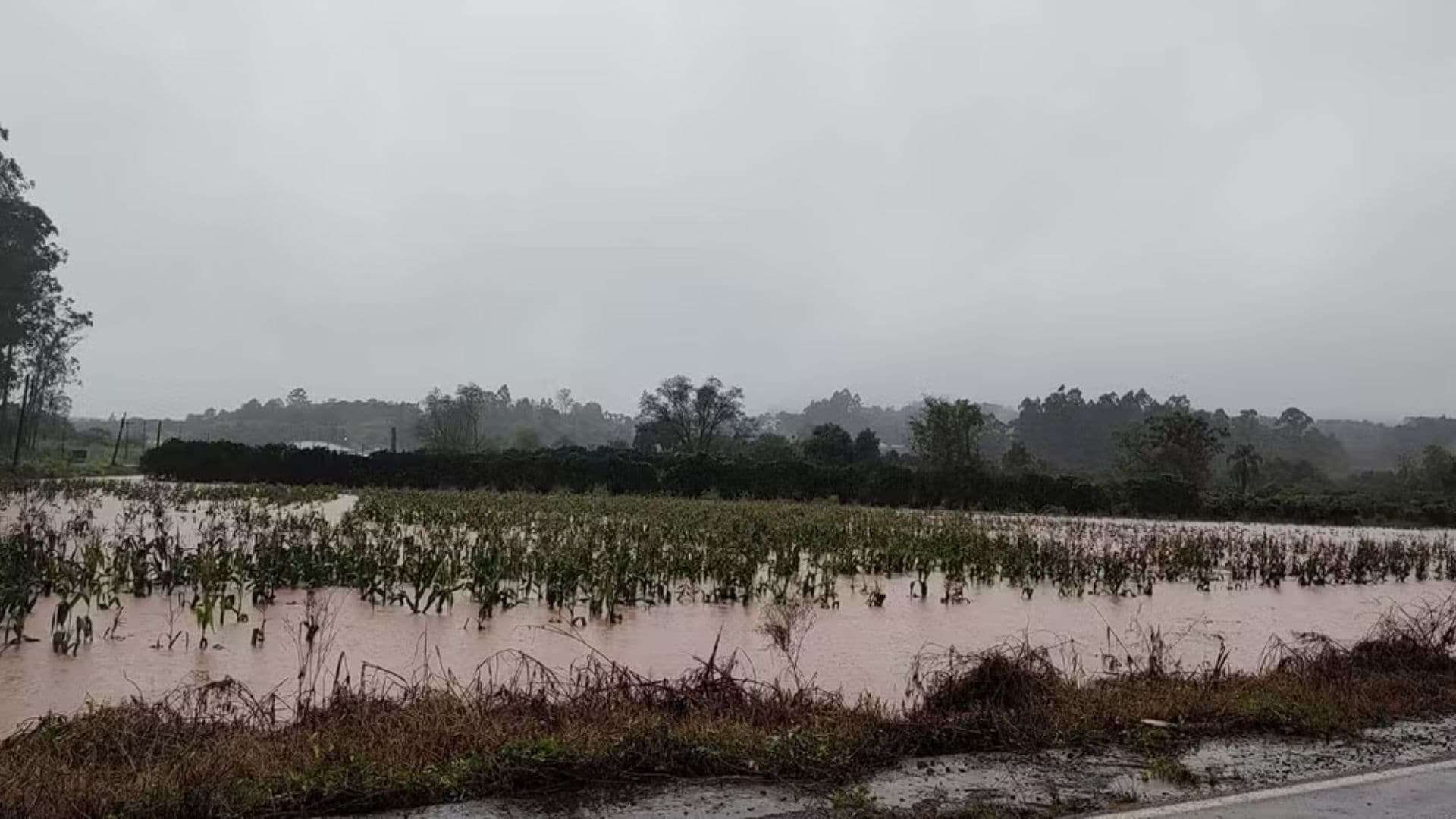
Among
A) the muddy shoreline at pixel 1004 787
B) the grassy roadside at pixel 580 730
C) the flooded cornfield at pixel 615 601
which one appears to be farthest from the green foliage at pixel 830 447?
the muddy shoreline at pixel 1004 787

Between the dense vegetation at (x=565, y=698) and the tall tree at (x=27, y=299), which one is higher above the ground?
the tall tree at (x=27, y=299)

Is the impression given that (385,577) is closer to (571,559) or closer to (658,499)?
(571,559)

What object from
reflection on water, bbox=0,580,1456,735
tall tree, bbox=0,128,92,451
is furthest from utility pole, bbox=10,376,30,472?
reflection on water, bbox=0,580,1456,735

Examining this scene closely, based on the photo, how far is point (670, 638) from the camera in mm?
8477

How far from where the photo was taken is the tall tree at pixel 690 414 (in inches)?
2376

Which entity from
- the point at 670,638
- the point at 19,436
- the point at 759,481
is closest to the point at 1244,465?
the point at 759,481

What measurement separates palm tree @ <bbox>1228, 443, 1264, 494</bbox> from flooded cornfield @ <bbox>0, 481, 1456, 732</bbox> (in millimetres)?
30701

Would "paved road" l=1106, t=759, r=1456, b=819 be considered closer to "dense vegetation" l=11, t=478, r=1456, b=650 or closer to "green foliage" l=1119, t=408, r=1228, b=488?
"dense vegetation" l=11, t=478, r=1456, b=650

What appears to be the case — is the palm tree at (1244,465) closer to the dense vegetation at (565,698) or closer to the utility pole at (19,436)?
the dense vegetation at (565,698)

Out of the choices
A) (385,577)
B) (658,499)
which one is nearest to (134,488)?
(658,499)

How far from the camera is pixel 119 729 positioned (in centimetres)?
454

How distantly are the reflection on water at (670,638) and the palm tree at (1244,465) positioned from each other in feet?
126

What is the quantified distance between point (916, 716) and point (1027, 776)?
82 cm

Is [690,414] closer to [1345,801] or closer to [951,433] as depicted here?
[951,433]
